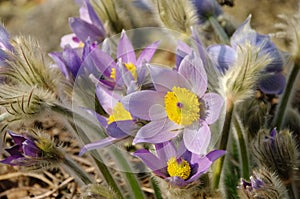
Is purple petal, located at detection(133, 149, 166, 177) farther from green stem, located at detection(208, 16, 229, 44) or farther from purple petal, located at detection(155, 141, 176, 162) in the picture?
green stem, located at detection(208, 16, 229, 44)

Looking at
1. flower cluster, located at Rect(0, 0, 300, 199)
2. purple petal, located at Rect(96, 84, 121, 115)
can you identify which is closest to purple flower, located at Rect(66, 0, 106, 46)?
flower cluster, located at Rect(0, 0, 300, 199)

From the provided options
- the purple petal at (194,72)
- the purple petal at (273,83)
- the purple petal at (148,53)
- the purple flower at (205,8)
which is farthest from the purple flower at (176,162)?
the purple flower at (205,8)

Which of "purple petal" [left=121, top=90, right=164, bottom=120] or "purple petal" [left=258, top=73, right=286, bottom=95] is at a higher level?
"purple petal" [left=121, top=90, right=164, bottom=120]

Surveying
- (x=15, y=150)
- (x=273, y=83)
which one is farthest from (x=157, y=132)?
(x=273, y=83)

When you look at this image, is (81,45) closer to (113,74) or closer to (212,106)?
(113,74)

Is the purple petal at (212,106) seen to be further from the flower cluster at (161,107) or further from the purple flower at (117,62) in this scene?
the purple flower at (117,62)

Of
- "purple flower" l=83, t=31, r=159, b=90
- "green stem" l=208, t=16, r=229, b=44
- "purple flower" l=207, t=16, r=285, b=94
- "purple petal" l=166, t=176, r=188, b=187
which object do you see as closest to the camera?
"purple petal" l=166, t=176, r=188, b=187
